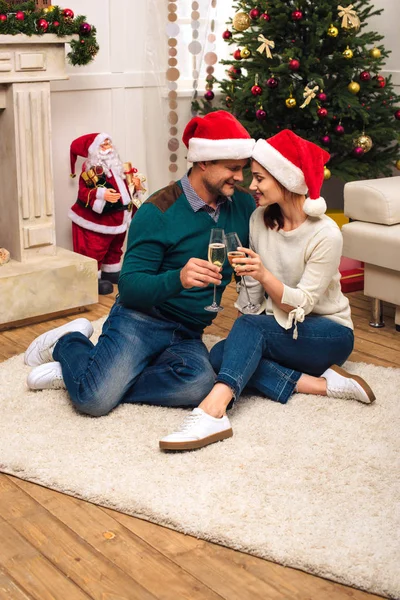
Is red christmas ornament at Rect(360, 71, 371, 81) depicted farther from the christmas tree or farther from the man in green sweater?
the man in green sweater

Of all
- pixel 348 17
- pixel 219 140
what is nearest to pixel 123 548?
pixel 219 140

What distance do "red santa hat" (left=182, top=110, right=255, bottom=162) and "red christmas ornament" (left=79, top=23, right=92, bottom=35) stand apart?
123cm

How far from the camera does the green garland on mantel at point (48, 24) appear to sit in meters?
3.54

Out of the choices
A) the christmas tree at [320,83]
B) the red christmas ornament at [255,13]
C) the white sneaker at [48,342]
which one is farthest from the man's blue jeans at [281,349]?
the red christmas ornament at [255,13]

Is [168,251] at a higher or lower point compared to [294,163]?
lower

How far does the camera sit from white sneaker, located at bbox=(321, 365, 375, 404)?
284 cm

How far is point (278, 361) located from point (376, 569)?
1059 mm

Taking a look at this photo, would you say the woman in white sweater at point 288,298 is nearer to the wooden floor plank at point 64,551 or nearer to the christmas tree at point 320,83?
the wooden floor plank at point 64,551

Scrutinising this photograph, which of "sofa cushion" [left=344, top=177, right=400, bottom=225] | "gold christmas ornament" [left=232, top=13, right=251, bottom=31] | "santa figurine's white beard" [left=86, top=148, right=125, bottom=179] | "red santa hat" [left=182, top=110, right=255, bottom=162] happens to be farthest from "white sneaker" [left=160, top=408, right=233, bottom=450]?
"gold christmas ornament" [left=232, top=13, right=251, bottom=31]

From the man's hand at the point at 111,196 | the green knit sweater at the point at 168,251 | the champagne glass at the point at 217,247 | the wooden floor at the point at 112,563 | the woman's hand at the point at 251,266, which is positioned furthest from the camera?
the man's hand at the point at 111,196

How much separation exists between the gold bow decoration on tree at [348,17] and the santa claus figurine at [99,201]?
1.27 meters

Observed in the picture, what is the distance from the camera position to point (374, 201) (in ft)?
11.8

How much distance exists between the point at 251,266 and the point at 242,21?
2.22 meters

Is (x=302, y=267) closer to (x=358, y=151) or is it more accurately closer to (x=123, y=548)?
(x=123, y=548)
